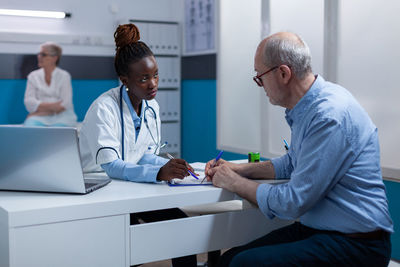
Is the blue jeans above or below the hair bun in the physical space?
below

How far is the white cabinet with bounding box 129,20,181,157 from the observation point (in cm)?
580

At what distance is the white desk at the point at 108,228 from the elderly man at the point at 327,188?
0.55 ft

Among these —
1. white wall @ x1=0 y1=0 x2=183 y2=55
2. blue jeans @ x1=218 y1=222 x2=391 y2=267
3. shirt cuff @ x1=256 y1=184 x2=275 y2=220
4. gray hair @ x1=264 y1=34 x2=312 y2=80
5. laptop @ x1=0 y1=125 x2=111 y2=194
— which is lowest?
blue jeans @ x1=218 y1=222 x2=391 y2=267

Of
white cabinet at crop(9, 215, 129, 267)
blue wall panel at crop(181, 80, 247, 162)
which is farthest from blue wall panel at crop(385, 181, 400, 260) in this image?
blue wall panel at crop(181, 80, 247, 162)

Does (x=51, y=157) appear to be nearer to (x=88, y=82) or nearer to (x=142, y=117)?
(x=142, y=117)

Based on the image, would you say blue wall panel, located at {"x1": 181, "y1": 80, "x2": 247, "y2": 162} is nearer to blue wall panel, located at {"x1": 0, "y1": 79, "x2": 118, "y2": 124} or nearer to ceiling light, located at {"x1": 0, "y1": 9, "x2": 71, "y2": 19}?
blue wall panel, located at {"x1": 0, "y1": 79, "x2": 118, "y2": 124}

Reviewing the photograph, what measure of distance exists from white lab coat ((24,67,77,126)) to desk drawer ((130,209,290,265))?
3.75 metres

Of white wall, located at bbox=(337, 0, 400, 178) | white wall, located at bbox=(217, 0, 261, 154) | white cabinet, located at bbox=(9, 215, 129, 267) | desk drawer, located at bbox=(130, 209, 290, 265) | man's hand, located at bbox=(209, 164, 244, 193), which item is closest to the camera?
white cabinet, located at bbox=(9, 215, 129, 267)

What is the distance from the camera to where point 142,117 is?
87.0 inches

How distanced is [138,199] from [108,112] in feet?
1.83

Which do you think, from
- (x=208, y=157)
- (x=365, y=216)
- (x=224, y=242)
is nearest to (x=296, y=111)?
(x=365, y=216)

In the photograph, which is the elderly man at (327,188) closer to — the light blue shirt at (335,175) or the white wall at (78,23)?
the light blue shirt at (335,175)

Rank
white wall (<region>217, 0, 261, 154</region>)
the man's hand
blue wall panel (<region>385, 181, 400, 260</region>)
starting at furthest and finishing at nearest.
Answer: white wall (<region>217, 0, 261, 154</region>) < blue wall panel (<region>385, 181, 400, 260</region>) < the man's hand

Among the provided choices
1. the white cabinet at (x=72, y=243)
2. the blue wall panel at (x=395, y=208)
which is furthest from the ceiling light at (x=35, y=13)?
the white cabinet at (x=72, y=243)
